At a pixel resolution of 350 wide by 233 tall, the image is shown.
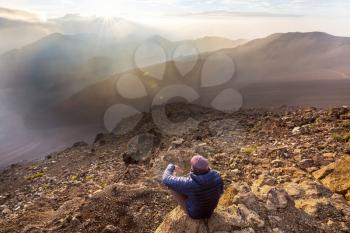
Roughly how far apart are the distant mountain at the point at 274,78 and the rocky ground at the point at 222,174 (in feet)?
61.2

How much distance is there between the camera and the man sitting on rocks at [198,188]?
680cm

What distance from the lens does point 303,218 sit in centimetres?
817

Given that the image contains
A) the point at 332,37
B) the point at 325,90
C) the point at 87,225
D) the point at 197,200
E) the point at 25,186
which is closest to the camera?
the point at 197,200

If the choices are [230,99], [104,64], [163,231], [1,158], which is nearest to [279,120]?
[163,231]

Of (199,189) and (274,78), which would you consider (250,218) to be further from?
(274,78)

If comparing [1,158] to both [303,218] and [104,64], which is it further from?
[104,64]

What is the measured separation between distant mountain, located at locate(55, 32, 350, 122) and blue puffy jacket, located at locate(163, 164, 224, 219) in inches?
1274

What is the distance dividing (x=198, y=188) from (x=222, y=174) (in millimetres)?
6214

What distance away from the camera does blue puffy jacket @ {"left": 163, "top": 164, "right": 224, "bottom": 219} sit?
685 centimetres

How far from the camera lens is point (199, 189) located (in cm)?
691

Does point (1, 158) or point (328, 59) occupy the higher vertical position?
point (328, 59)

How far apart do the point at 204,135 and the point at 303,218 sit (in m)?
12.7

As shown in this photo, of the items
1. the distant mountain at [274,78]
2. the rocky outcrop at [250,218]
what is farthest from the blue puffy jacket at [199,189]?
the distant mountain at [274,78]

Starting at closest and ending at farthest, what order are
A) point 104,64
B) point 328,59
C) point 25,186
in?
point 25,186, point 328,59, point 104,64
